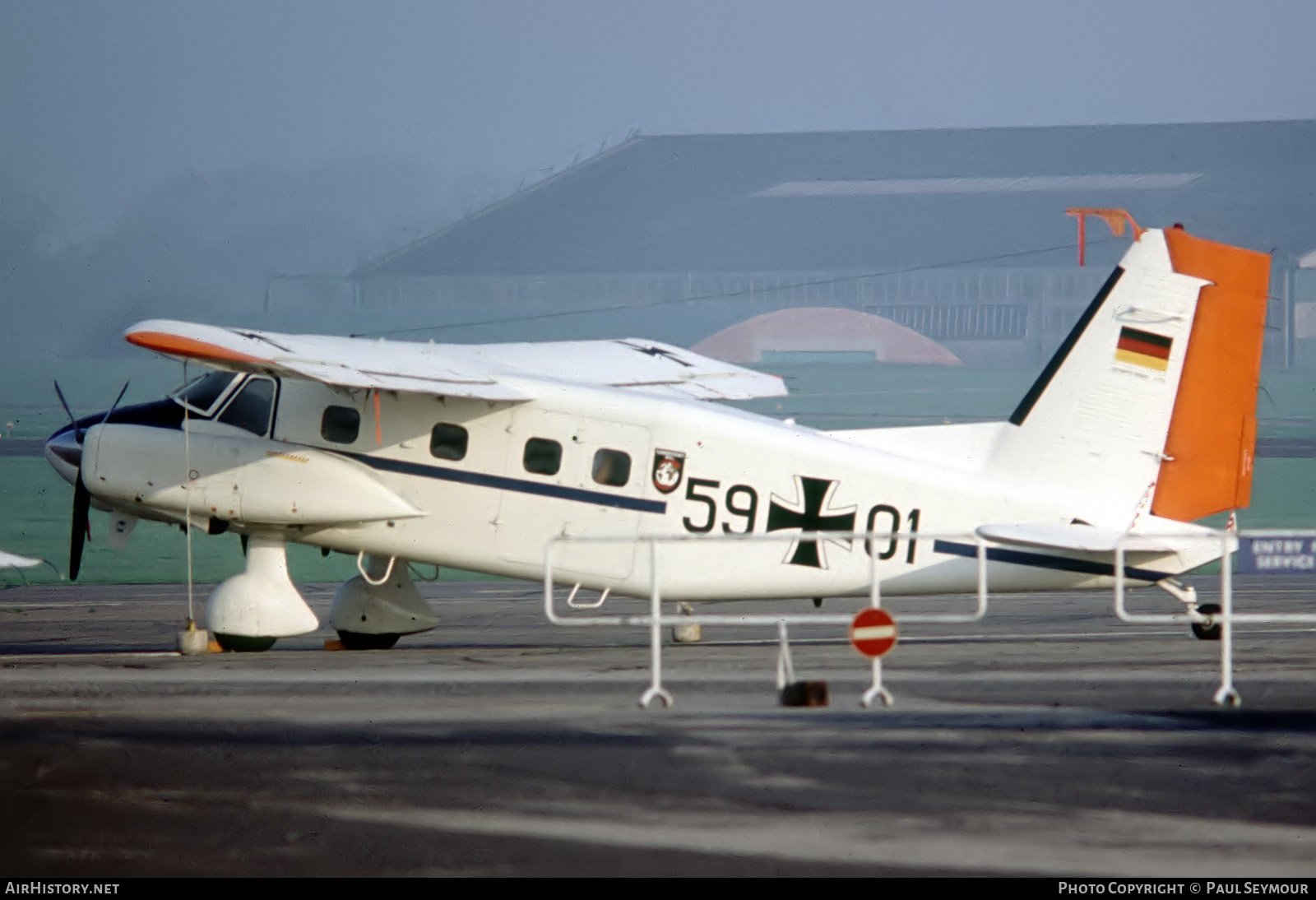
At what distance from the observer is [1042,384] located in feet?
52.7

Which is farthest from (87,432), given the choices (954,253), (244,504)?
(954,253)

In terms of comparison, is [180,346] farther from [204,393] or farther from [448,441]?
[448,441]

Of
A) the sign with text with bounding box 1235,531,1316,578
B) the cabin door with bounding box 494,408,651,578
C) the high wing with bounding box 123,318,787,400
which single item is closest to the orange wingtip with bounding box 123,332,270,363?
the high wing with bounding box 123,318,787,400

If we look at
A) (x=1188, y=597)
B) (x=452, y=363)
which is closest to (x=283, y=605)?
(x=452, y=363)

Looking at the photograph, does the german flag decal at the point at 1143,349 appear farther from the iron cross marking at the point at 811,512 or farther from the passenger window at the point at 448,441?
the passenger window at the point at 448,441

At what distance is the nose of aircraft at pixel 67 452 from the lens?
55.1 ft

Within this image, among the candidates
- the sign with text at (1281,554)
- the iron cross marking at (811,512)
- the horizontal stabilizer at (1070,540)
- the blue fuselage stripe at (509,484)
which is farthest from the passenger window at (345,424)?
the sign with text at (1281,554)

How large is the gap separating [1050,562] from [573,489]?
5228 millimetres

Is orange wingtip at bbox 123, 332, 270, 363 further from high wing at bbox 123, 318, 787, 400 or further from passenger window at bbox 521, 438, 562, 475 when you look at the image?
passenger window at bbox 521, 438, 562, 475

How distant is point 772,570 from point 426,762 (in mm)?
6698

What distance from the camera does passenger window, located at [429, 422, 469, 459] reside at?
643 inches

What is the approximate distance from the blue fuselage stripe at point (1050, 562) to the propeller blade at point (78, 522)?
9721mm

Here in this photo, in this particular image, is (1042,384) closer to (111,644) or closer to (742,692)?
(742,692)

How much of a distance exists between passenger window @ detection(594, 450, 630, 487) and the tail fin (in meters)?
4.16
